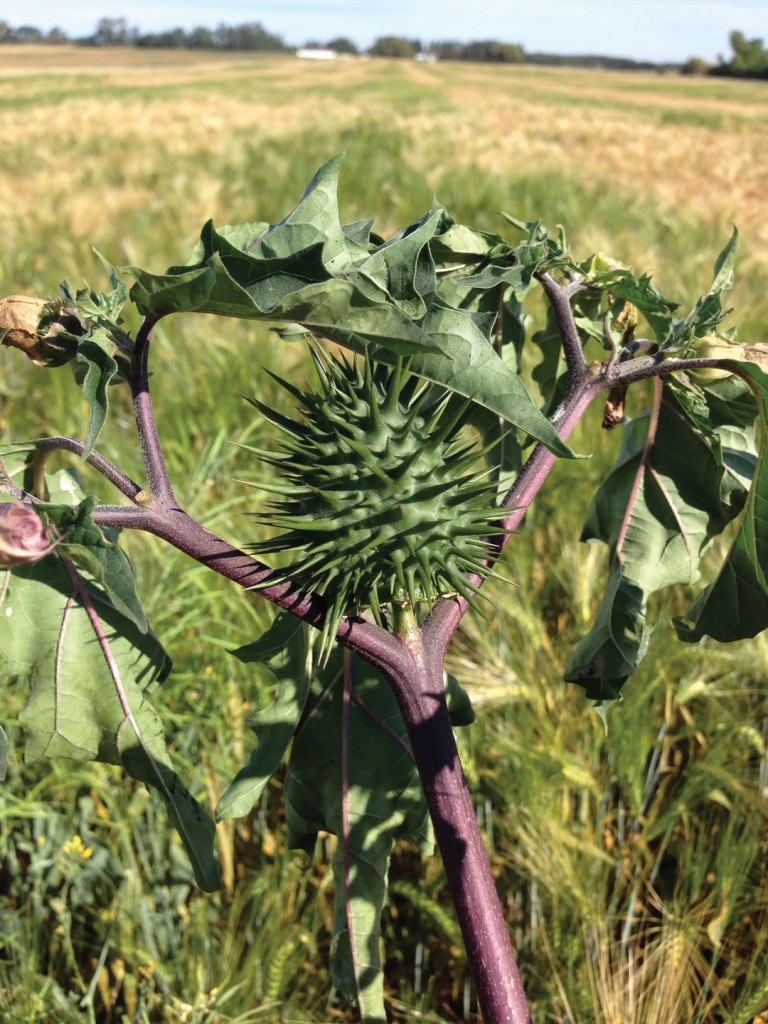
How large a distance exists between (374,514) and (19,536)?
0.30 m

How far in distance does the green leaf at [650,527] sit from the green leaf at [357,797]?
8.9 inches

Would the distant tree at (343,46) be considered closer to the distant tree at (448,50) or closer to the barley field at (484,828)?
the distant tree at (448,50)

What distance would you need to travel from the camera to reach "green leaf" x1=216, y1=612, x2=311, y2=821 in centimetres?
85

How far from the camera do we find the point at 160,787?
2.80 ft

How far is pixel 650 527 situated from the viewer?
1.03 metres

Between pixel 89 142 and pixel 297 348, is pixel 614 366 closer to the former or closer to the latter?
pixel 297 348

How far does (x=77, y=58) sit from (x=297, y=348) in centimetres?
6766

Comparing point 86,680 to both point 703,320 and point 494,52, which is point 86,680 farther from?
point 494,52

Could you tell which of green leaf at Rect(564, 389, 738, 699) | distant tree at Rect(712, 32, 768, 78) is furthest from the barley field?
distant tree at Rect(712, 32, 768, 78)

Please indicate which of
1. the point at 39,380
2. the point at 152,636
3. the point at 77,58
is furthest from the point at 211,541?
the point at 77,58

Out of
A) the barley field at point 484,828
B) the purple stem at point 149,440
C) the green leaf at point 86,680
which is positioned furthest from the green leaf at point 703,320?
the green leaf at point 86,680

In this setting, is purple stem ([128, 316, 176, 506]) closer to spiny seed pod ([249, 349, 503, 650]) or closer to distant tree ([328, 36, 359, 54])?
spiny seed pod ([249, 349, 503, 650])

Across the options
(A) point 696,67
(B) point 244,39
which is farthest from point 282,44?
(A) point 696,67

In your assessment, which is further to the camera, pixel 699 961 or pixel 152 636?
pixel 699 961
